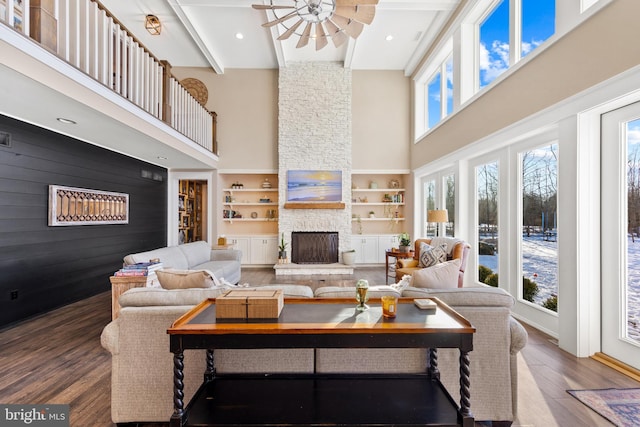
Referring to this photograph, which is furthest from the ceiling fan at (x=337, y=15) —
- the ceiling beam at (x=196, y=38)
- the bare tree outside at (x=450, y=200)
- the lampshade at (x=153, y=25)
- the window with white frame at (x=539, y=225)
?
the bare tree outside at (x=450, y=200)

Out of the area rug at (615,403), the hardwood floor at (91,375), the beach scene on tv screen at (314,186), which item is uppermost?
the beach scene on tv screen at (314,186)

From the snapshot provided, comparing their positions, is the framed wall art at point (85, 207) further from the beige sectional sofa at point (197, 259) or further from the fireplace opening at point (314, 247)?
the fireplace opening at point (314, 247)

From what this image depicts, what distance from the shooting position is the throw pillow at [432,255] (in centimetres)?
435

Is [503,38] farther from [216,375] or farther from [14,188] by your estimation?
[14,188]

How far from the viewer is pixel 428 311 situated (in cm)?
163

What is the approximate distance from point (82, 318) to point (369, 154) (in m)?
6.25

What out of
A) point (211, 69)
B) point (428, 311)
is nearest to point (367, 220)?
point (211, 69)

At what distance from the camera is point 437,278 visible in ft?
6.95

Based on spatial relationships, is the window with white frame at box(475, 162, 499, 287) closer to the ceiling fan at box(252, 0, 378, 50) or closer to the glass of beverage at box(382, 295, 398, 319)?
the ceiling fan at box(252, 0, 378, 50)

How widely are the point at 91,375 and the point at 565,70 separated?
16.2 feet

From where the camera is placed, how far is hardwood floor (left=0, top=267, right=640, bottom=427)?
1926 millimetres

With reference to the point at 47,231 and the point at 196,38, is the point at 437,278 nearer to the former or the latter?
the point at 47,231

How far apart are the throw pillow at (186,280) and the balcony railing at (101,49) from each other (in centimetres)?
213

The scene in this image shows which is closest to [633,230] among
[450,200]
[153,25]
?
[450,200]
